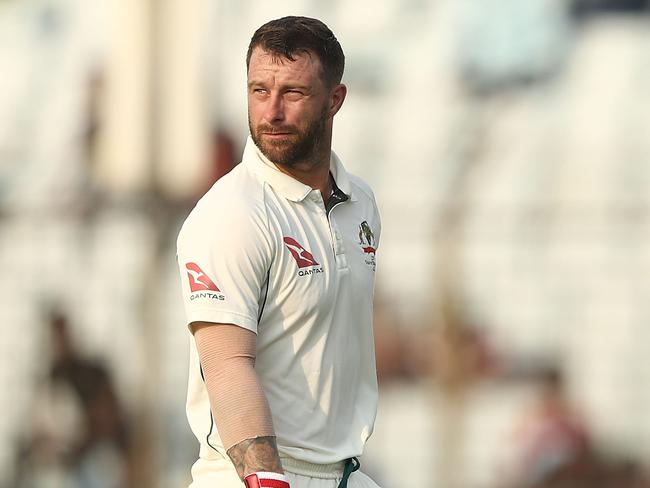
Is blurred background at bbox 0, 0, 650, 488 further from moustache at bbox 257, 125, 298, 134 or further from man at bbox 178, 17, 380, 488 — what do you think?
moustache at bbox 257, 125, 298, 134

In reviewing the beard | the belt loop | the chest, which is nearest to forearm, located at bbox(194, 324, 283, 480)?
the chest

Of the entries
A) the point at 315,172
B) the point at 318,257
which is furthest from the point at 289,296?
the point at 315,172

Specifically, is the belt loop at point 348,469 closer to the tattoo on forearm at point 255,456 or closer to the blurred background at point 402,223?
the tattoo on forearm at point 255,456

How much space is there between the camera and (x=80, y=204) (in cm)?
962

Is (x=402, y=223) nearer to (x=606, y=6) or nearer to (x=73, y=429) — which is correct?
(x=606, y=6)

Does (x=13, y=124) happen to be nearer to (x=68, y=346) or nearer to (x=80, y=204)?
(x=80, y=204)

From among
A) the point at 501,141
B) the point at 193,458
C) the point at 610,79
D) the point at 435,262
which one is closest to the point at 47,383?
the point at 193,458

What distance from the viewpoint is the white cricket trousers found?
3527 mm

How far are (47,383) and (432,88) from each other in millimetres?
2848

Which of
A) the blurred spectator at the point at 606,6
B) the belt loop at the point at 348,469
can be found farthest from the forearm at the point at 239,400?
the blurred spectator at the point at 606,6

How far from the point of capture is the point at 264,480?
330 cm

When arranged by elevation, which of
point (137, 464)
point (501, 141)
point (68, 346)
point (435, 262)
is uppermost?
point (501, 141)

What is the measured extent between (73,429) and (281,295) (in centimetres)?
600

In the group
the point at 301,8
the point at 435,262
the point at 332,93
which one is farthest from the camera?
the point at 301,8
